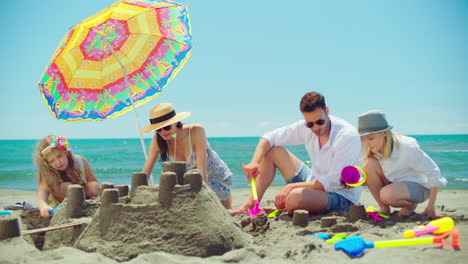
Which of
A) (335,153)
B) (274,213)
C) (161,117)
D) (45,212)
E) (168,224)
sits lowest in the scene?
(274,213)

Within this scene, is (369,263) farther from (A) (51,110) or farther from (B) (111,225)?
(A) (51,110)

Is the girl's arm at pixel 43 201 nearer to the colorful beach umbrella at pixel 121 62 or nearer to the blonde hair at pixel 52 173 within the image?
the blonde hair at pixel 52 173

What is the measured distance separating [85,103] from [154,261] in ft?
9.80

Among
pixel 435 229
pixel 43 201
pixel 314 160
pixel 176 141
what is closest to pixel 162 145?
pixel 176 141

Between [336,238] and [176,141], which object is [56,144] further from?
[336,238]

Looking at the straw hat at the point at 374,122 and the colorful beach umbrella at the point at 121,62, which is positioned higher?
the colorful beach umbrella at the point at 121,62

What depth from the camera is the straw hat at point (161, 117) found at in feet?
13.8

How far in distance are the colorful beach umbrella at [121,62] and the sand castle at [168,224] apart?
223 cm

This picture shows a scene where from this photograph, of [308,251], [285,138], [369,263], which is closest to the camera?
[369,263]

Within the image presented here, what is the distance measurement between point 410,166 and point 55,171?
3569 millimetres

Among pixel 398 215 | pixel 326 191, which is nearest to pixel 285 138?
pixel 326 191

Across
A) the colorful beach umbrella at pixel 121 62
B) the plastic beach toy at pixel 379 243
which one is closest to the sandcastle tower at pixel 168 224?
the plastic beach toy at pixel 379 243

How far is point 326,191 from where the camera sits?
4.05m

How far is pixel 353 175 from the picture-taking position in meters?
3.79
